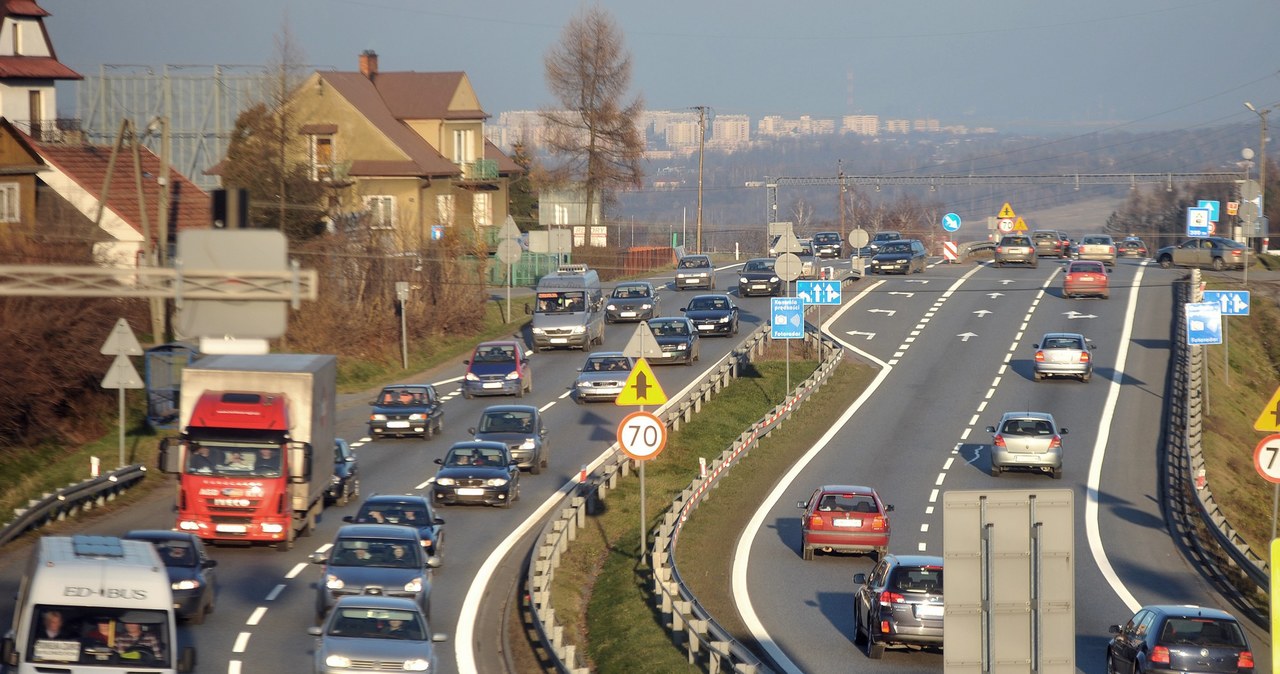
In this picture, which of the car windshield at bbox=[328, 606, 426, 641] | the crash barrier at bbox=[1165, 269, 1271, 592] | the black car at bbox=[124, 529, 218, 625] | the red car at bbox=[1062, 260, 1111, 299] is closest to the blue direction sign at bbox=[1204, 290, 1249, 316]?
the crash barrier at bbox=[1165, 269, 1271, 592]

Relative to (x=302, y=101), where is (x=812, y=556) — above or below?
below

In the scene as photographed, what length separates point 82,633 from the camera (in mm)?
15359

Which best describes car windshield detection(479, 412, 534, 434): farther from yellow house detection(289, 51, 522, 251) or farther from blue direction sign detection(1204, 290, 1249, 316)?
yellow house detection(289, 51, 522, 251)

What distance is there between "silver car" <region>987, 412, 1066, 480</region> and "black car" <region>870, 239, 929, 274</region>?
38.7m

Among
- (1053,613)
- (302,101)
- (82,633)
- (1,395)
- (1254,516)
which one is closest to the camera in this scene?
(1053,613)

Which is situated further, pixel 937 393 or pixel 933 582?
pixel 937 393

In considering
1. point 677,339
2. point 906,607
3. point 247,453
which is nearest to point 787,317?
point 677,339

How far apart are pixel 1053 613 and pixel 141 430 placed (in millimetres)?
32698

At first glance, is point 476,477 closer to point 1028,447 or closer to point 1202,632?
point 1028,447

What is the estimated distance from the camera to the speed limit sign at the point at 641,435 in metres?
24.6

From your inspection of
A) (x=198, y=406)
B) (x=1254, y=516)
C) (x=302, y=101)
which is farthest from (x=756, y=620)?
(x=302, y=101)

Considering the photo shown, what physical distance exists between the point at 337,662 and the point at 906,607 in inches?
301

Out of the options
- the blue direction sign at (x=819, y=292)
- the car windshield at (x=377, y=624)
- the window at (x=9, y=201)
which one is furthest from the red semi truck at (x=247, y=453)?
the window at (x=9, y=201)

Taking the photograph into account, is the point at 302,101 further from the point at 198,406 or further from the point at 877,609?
the point at 877,609
